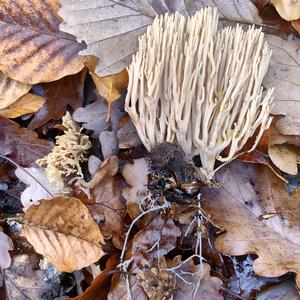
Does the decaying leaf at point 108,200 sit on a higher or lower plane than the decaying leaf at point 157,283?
higher

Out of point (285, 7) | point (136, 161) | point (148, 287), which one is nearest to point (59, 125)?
point (136, 161)

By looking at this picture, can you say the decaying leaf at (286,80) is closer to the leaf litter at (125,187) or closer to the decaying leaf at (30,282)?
the leaf litter at (125,187)

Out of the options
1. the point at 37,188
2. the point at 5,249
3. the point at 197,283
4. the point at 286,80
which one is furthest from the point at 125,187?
the point at 286,80

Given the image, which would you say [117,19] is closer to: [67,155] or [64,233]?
[67,155]

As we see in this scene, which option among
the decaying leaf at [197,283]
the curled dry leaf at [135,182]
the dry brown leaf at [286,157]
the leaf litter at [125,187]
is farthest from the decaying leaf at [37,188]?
the dry brown leaf at [286,157]

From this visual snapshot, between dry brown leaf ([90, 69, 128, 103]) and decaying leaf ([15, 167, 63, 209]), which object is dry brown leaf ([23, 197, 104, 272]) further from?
dry brown leaf ([90, 69, 128, 103])

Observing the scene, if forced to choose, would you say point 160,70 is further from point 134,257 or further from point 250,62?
point 134,257
